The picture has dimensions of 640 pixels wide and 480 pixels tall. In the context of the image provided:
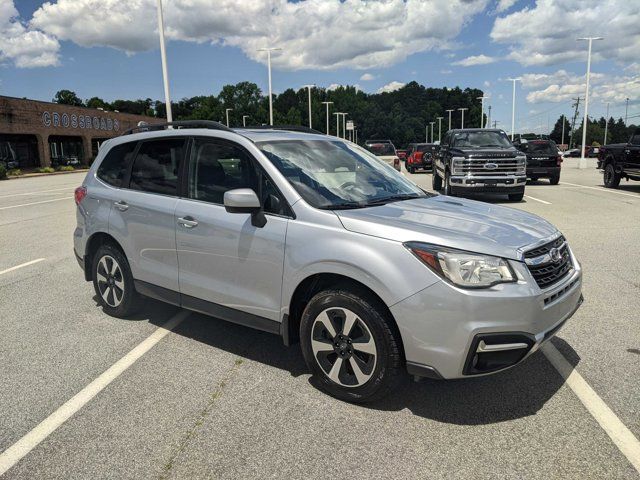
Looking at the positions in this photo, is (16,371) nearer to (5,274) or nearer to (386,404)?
(386,404)

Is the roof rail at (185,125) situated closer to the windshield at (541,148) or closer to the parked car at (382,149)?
the parked car at (382,149)

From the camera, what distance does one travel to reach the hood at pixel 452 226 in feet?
10.2

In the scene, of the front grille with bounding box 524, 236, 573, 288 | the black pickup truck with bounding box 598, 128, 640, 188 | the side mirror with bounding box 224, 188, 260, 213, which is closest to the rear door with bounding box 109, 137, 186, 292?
the side mirror with bounding box 224, 188, 260, 213

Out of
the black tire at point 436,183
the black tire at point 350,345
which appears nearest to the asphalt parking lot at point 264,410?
the black tire at point 350,345

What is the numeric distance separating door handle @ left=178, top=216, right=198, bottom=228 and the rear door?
0.12m

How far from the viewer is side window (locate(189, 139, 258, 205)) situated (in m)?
4.00

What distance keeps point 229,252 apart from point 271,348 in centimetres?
101

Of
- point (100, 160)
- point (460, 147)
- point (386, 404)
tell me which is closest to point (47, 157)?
point (460, 147)

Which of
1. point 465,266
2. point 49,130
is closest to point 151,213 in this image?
point 465,266

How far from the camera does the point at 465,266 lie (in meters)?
2.99

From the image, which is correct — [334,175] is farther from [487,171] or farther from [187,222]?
[487,171]

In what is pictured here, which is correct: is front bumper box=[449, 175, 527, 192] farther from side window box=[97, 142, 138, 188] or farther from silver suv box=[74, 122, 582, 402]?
side window box=[97, 142, 138, 188]

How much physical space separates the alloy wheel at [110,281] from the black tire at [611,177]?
17.3 m

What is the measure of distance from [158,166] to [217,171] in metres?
0.80
